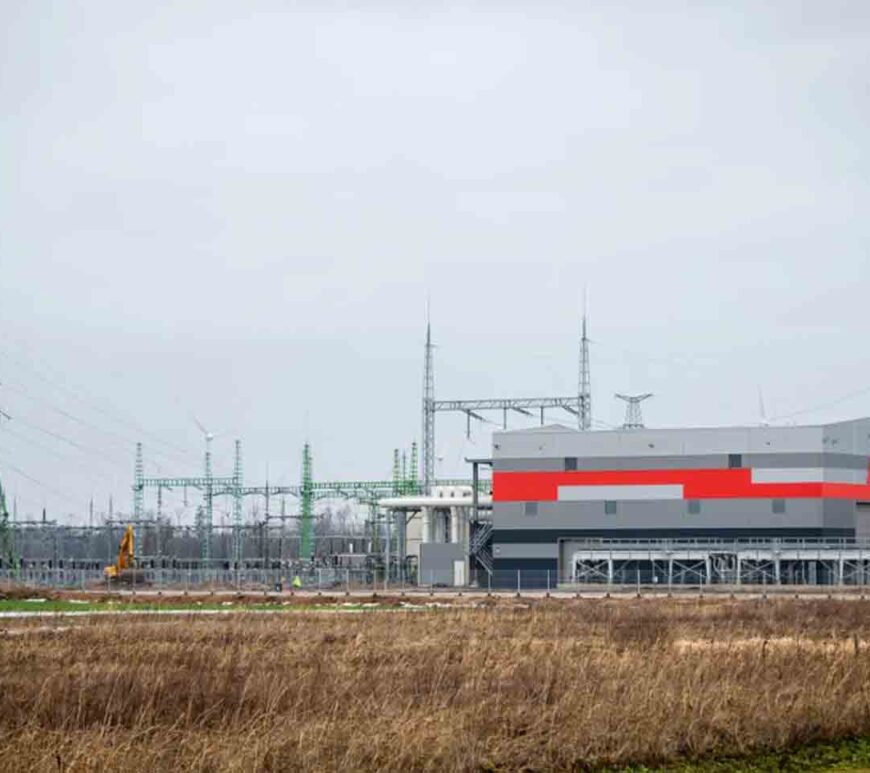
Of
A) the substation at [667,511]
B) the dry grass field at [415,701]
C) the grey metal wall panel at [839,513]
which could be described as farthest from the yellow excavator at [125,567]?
the dry grass field at [415,701]

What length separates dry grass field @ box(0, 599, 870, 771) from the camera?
51.4ft

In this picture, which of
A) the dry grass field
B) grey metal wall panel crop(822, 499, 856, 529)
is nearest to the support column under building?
grey metal wall panel crop(822, 499, 856, 529)

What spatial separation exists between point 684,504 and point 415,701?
69.0m

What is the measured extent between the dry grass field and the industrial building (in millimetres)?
54388

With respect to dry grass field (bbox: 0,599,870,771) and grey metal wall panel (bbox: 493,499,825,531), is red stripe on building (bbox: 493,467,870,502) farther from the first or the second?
dry grass field (bbox: 0,599,870,771)

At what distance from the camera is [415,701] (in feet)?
64.8

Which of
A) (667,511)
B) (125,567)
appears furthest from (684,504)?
(125,567)

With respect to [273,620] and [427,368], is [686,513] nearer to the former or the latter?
[427,368]

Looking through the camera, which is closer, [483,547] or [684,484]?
[684,484]

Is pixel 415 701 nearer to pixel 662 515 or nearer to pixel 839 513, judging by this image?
pixel 662 515

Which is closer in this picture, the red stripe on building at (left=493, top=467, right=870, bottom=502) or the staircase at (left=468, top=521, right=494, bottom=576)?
the red stripe on building at (left=493, top=467, right=870, bottom=502)

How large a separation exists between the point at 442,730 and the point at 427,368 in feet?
305

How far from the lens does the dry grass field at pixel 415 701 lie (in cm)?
1567

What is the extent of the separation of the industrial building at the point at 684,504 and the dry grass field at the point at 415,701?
178ft
